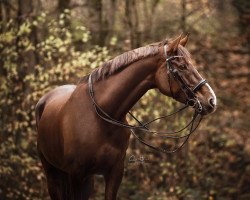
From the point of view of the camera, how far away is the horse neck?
516 cm

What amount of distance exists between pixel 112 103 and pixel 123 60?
0.44 meters

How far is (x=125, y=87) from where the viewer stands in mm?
5262

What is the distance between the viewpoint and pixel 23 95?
9.95 m

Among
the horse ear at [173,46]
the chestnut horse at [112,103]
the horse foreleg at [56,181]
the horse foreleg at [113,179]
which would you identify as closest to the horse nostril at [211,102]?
the chestnut horse at [112,103]

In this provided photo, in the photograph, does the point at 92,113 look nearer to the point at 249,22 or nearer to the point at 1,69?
the point at 1,69

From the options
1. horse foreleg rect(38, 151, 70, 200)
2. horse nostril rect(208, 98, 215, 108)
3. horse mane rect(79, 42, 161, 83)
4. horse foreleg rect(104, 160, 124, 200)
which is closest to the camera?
horse nostril rect(208, 98, 215, 108)

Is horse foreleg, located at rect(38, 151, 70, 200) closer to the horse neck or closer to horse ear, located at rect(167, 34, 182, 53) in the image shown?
the horse neck

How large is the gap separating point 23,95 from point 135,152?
91.4 inches

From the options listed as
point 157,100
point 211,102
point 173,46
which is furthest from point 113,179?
point 157,100

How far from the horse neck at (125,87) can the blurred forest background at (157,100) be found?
3584 millimetres

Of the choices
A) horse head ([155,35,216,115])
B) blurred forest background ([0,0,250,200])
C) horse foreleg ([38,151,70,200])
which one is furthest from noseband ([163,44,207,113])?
blurred forest background ([0,0,250,200])

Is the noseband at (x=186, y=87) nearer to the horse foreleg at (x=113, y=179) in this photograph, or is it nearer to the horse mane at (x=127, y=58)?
the horse mane at (x=127, y=58)

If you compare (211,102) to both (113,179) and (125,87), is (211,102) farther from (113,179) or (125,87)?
(113,179)

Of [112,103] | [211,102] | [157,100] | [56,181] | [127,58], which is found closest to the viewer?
[211,102]
